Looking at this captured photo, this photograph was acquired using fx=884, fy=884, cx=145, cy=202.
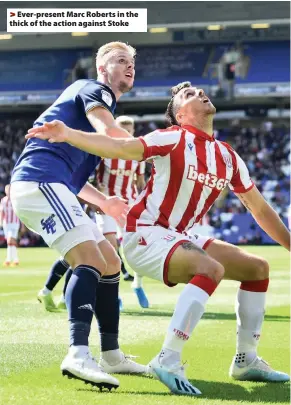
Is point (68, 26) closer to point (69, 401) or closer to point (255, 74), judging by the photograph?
point (69, 401)

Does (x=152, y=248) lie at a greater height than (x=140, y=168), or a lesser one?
greater

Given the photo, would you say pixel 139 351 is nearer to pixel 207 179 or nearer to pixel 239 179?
pixel 239 179

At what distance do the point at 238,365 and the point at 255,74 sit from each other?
1370 inches

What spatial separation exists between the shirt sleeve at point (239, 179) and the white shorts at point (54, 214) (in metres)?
1.03

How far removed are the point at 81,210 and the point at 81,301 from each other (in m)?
0.58

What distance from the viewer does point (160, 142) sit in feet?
17.8

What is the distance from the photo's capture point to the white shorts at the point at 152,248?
214 inches

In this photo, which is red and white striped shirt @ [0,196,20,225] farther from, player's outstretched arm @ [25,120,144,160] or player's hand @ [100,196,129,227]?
player's outstretched arm @ [25,120,144,160]

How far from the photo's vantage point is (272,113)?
135ft

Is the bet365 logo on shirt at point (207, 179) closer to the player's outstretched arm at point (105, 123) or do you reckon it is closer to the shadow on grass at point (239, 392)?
the player's outstretched arm at point (105, 123)

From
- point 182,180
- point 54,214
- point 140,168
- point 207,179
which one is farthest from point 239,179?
point 140,168

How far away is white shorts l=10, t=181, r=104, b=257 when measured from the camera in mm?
5363

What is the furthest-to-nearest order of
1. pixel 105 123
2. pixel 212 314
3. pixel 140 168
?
pixel 140 168 < pixel 212 314 < pixel 105 123

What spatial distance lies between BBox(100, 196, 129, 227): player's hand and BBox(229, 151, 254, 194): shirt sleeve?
768 mm
